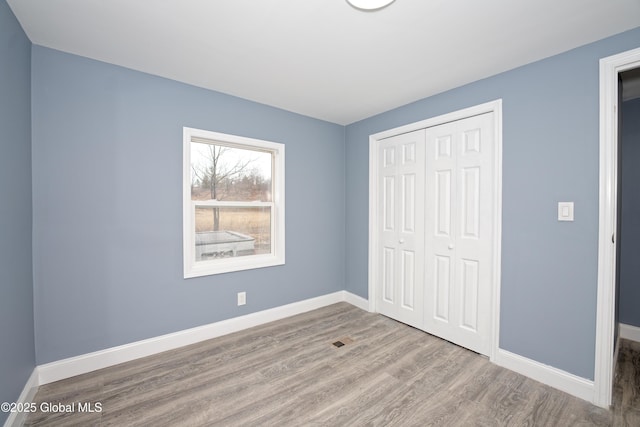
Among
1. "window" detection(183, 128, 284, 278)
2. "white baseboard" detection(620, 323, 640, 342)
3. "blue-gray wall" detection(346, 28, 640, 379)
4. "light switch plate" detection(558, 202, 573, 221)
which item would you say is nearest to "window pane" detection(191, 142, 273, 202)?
"window" detection(183, 128, 284, 278)

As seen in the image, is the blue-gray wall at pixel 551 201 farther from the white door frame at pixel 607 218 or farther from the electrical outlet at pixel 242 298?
the electrical outlet at pixel 242 298

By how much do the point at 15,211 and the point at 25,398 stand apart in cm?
122

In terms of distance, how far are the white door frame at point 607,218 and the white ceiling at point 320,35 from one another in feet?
1.10

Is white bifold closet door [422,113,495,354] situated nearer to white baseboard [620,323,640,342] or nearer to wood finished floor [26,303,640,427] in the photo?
wood finished floor [26,303,640,427]

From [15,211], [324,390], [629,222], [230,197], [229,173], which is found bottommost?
[324,390]

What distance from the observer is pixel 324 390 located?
6.61 ft

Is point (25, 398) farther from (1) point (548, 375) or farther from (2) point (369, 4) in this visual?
(1) point (548, 375)

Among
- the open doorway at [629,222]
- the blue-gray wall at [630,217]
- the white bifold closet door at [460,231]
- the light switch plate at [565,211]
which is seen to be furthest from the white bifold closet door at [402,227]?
the blue-gray wall at [630,217]

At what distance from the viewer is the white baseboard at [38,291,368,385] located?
2.09 m

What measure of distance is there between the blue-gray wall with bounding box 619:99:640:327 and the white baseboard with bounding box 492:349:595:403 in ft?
5.24

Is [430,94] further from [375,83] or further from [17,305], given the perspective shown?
[17,305]

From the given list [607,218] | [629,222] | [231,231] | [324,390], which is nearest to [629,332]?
[629,222]

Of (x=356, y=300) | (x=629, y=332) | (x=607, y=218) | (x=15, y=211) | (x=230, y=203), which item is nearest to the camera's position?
(x=15, y=211)

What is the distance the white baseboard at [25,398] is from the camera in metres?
1.56
